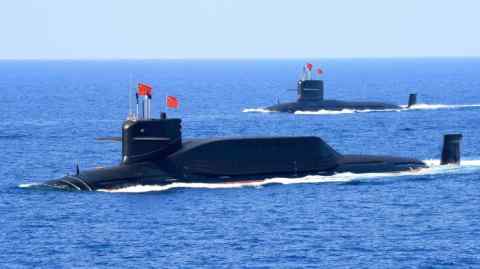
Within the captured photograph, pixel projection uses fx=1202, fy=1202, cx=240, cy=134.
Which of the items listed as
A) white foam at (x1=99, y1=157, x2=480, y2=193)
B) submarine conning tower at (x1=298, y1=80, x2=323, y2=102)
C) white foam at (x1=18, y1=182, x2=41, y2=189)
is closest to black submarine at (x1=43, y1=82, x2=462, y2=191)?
white foam at (x1=99, y1=157, x2=480, y2=193)

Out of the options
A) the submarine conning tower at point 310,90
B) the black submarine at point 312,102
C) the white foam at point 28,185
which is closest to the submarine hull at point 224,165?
the white foam at point 28,185

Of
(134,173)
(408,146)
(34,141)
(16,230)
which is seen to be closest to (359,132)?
(408,146)

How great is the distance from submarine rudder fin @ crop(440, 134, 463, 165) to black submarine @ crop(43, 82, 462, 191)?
29.0 ft

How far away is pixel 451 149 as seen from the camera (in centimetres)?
7294

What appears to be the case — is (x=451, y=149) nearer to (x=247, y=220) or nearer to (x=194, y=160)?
(x=194, y=160)

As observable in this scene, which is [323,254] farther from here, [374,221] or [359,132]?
[359,132]

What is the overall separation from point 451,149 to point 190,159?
711 inches

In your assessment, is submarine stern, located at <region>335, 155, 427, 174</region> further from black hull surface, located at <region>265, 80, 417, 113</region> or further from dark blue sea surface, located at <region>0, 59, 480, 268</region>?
black hull surface, located at <region>265, 80, 417, 113</region>

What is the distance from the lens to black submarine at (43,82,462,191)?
6262 centimetres

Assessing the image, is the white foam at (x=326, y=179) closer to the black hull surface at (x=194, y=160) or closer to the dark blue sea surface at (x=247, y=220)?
the dark blue sea surface at (x=247, y=220)

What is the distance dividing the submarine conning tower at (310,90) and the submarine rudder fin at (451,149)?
55.3 m

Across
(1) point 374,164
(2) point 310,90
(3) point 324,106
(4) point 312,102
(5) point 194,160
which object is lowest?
(1) point 374,164

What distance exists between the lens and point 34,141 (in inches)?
3880

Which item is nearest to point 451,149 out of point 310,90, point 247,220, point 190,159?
point 190,159
